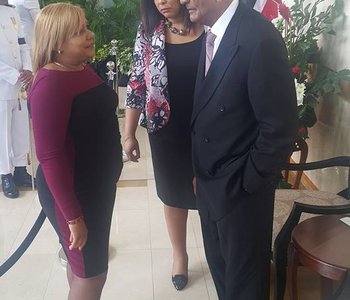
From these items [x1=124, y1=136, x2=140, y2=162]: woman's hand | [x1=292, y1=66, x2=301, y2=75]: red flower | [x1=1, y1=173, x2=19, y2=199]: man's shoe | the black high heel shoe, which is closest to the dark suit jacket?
[x1=124, y1=136, x2=140, y2=162]: woman's hand

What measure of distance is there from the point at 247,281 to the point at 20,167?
197 cm

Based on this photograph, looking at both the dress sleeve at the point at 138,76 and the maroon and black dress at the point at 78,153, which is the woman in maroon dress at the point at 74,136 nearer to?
the maroon and black dress at the point at 78,153

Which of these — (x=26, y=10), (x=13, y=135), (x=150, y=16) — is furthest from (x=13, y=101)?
(x=150, y=16)

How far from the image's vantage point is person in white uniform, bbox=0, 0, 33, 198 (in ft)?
7.54

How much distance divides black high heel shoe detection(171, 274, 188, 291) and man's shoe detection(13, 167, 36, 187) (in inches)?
55.4

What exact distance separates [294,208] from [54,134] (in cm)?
89

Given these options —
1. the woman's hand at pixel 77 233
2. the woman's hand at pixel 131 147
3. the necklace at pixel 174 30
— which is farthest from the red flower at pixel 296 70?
the woman's hand at pixel 77 233

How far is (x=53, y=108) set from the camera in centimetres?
102

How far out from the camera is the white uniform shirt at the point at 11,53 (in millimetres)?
2250

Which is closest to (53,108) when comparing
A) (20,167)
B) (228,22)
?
(228,22)

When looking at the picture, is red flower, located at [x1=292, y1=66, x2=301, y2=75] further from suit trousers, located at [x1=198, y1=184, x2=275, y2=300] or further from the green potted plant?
suit trousers, located at [x1=198, y1=184, x2=275, y2=300]

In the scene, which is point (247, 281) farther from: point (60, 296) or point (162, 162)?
point (60, 296)

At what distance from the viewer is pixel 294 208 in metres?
1.45

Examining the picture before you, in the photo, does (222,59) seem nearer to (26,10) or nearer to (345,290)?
(345,290)
